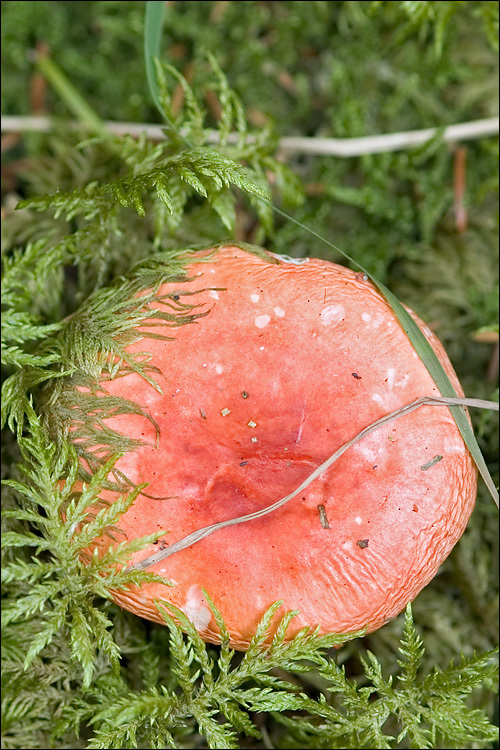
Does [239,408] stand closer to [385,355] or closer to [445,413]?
[385,355]

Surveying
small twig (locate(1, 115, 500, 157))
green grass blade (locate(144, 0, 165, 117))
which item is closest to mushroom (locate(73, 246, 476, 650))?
green grass blade (locate(144, 0, 165, 117))

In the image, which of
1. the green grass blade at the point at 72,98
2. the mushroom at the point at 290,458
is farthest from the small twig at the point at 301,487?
the green grass blade at the point at 72,98

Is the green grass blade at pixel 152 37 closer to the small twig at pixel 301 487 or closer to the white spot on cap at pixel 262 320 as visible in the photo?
the white spot on cap at pixel 262 320

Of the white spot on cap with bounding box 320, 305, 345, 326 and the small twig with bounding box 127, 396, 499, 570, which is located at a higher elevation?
the white spot on cap with bounding box 320, 305, 345, 326

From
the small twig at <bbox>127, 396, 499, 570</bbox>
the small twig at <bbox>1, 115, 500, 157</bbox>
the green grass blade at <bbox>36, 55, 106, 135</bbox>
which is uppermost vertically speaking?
the green grass blade at <bbox>36, 55, 106, 135</bbox>

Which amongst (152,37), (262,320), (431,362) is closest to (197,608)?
(262,320)

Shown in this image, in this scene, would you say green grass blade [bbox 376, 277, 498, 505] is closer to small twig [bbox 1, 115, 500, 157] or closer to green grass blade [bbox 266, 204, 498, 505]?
green grass blade [bbox 266, 204, 498, 505]
